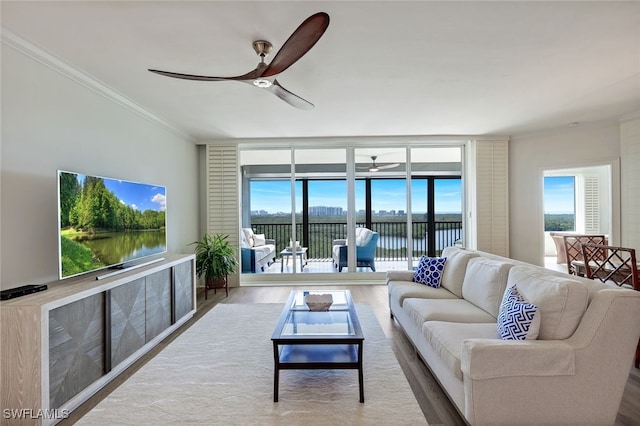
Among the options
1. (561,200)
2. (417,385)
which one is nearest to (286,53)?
(417,385)

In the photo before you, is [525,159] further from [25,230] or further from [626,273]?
[25,230]

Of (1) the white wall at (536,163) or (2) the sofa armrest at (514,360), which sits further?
(1) the white wall at (536,163)

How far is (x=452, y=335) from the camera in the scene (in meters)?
2.05

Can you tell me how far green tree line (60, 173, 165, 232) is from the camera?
Answer: 226 centimetres

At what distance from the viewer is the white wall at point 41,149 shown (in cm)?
214

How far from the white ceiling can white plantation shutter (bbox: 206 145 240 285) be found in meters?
1.43

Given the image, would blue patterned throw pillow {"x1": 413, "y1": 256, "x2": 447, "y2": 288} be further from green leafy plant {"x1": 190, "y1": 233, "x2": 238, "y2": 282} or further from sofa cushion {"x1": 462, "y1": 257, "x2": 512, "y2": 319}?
green leafy plant {"x1": 190, "y1": 233, "x2": 238, "y2": 282}

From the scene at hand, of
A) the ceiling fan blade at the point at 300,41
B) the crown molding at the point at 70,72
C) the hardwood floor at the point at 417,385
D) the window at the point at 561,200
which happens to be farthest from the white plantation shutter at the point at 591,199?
the crown molding at the point at 70,72

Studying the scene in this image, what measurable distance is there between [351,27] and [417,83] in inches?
46.7

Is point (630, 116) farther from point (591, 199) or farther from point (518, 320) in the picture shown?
point (518, 320)

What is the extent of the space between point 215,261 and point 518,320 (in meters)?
4.07

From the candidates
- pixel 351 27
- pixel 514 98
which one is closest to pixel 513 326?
pixel 351 27

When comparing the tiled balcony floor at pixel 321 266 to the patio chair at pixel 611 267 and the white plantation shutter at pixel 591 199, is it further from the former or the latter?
the white plantation shutter at pixel 591 199

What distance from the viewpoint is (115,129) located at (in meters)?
3.28
